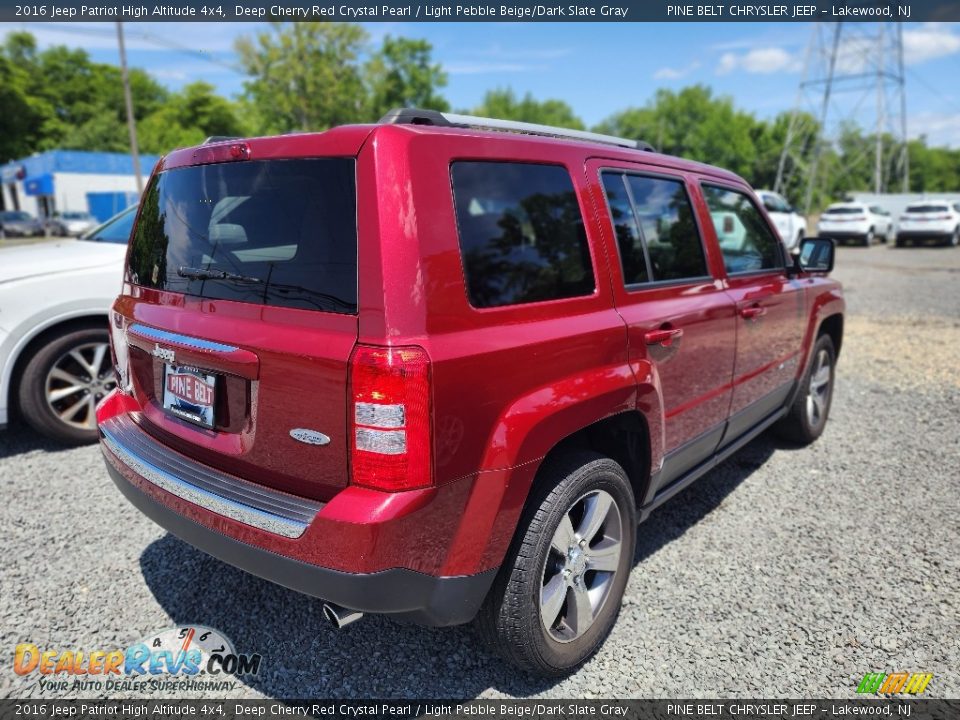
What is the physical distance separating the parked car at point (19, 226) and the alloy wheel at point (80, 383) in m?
38.2

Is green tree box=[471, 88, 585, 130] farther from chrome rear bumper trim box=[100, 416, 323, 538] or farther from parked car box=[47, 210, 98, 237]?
chrome rear bumper trim box=[100, 416, 323, 538]

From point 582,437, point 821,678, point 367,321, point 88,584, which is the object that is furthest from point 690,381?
point 88,584

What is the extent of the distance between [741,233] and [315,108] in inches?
1656

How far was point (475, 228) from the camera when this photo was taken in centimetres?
202

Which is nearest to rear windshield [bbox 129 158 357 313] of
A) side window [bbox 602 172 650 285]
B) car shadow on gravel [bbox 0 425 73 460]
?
side window [bbox 602 172 650 285]

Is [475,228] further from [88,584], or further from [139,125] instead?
[139,125]

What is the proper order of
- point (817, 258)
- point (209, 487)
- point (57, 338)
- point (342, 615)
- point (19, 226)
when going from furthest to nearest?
1. point (19, 226)
2. point (57, 338)
3. point (817, 258)
4. point (209, 487)
5. point (342, 615)

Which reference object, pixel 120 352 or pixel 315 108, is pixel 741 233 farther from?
pixel 315 108

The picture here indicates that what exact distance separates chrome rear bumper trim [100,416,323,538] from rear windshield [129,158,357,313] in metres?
0.59

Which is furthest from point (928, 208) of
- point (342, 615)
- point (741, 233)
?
point (342, 615)

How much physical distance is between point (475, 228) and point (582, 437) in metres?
0.92

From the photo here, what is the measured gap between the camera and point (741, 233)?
3.80 metres

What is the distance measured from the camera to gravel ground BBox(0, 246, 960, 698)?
2375 mm

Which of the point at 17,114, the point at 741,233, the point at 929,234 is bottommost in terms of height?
the point at 929,234
